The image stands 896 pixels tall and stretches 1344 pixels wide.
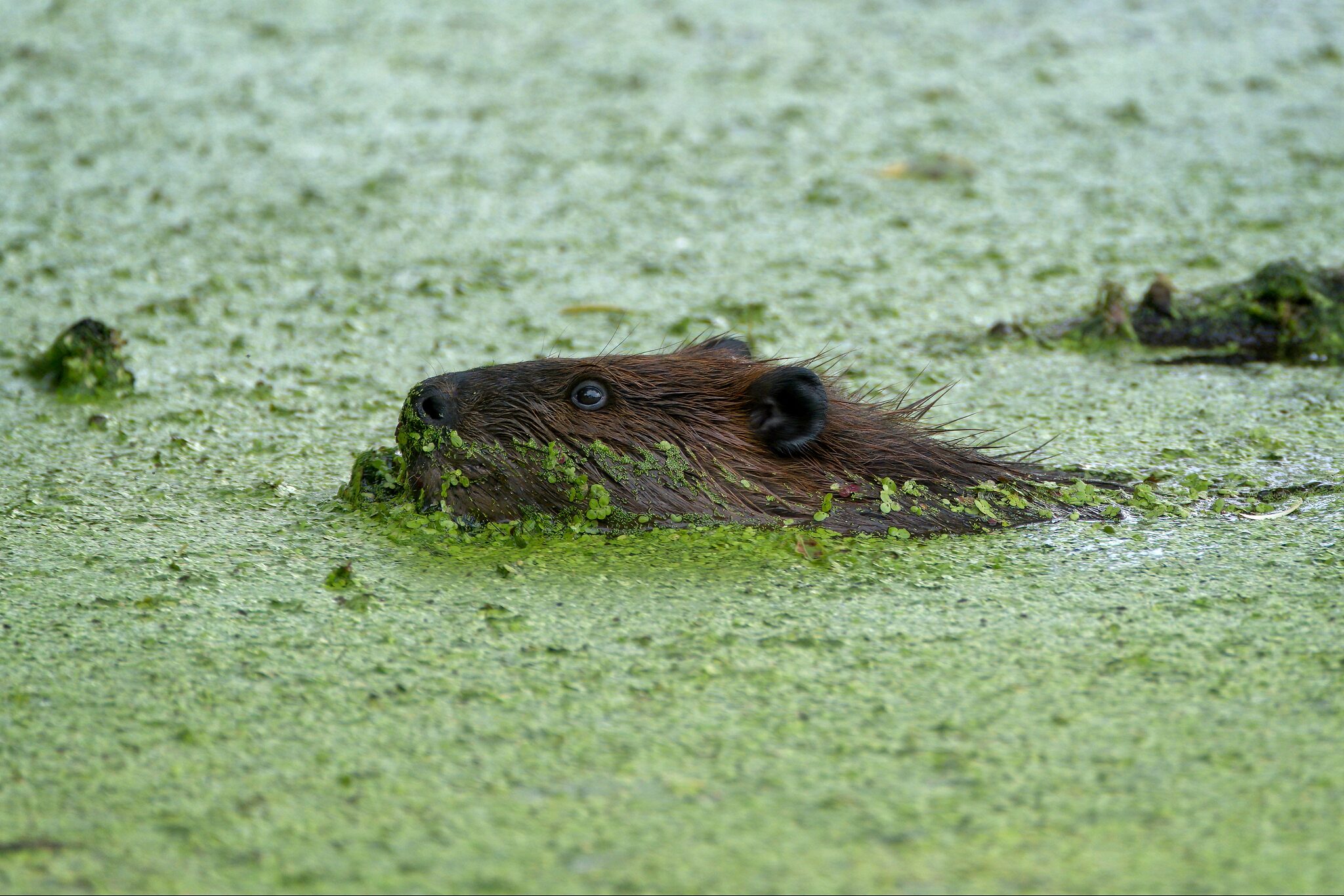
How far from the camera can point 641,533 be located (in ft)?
11.3

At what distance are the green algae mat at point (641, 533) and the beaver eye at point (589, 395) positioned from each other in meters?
0.35

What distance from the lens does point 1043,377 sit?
476 cm

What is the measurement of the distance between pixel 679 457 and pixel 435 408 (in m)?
0.57

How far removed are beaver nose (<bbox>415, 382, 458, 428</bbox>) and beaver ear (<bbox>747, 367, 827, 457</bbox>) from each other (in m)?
0.71

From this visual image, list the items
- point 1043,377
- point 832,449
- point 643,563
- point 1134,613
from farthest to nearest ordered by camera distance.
A: point 1043,377, point 832,449, point 643,563, point 1134,613

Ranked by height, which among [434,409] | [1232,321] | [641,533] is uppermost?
[1232,321]

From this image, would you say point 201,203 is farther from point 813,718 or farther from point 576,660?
point 813,718

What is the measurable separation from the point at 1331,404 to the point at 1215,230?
70.2 inches

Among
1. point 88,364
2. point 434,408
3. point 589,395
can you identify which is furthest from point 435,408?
point 88,364

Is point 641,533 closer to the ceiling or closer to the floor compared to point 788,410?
closer to the floor

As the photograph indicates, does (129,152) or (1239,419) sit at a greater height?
(129,152)

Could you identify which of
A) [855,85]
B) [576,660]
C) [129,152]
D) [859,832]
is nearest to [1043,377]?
[576,660]

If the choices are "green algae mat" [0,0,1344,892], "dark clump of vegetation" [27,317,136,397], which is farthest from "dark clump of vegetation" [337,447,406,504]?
"dark clump of vegetation" [27,317,136,397]

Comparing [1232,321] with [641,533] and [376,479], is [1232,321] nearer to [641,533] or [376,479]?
[641,533]
